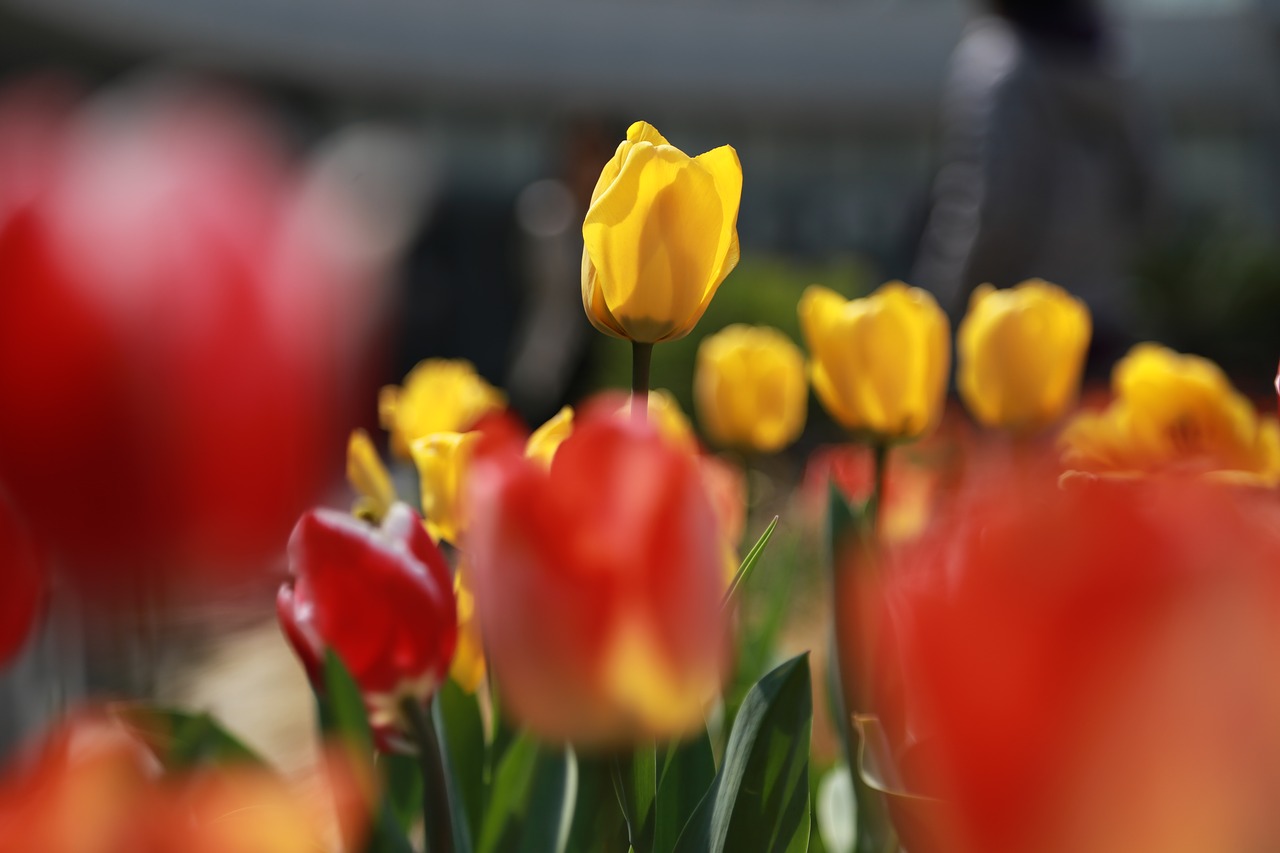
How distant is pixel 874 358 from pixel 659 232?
1.26ft

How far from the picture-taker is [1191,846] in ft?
0.94

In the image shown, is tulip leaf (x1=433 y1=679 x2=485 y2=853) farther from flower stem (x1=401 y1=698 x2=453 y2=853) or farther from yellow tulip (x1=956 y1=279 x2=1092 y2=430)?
yellow tulip (x1=956 y1=279 x2=1092 y2=430)

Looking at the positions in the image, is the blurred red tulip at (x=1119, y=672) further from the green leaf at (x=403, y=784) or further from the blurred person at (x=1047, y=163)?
the blurred person at (x=1047, y=163)

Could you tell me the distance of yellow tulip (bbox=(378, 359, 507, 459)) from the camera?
3.24ft

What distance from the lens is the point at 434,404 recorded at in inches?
40.9

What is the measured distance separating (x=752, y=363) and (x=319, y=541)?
35.3 inches

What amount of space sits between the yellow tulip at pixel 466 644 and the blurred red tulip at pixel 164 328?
1.20 feet

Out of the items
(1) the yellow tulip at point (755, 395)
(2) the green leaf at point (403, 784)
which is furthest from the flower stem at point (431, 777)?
(1) the yellow tulip at point (755, 395)

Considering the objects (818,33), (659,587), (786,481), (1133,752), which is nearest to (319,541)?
(659,587)

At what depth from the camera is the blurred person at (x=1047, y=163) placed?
107 inches

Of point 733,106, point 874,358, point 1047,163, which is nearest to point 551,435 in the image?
point 874,358

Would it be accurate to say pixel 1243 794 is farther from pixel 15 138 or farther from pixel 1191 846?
pixel 15 138

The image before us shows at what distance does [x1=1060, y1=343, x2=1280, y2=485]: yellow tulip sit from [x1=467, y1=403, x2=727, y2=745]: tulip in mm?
472

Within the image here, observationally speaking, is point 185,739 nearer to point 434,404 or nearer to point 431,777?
point 431,777
